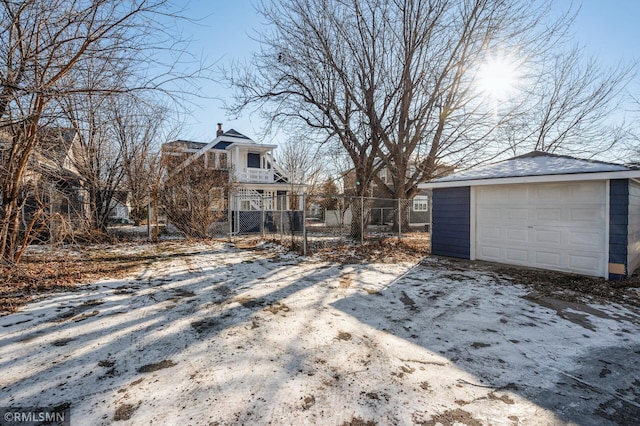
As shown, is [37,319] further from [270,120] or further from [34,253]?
[270,120]

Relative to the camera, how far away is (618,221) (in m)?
5.64

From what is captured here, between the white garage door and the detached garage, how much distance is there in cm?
1

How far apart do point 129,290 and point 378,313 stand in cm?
387

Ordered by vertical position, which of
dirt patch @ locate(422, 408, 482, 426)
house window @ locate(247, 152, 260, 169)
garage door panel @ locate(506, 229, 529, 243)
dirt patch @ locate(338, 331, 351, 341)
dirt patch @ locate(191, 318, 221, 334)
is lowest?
dirt patch @ locate(422, 408, 482, 426)

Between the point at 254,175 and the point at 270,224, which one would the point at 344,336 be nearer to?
the point at 270,224

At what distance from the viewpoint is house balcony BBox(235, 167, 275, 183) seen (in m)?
17.1

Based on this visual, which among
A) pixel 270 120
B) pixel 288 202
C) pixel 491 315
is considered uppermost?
pixel 270 120

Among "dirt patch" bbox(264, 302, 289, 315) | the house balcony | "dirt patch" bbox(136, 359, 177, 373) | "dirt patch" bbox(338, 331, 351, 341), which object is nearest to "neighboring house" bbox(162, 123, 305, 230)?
the house balcony

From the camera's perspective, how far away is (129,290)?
4.64 metres

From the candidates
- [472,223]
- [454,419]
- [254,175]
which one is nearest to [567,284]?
[472,223]

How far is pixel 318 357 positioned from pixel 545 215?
21.4 feet

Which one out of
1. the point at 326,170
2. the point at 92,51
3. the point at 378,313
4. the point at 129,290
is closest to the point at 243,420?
the point at 378,313

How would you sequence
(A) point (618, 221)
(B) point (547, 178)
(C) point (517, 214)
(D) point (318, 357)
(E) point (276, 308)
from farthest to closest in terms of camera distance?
(C) point (517, 214), (B) point (547, 178), (A) point (618, 221), (E) point (276, 308), (D) point (318, 357)

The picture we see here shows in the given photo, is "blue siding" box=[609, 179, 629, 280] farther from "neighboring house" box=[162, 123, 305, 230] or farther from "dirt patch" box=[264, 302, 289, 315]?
"neighboring house" box=[162, 123, 305, 230]
